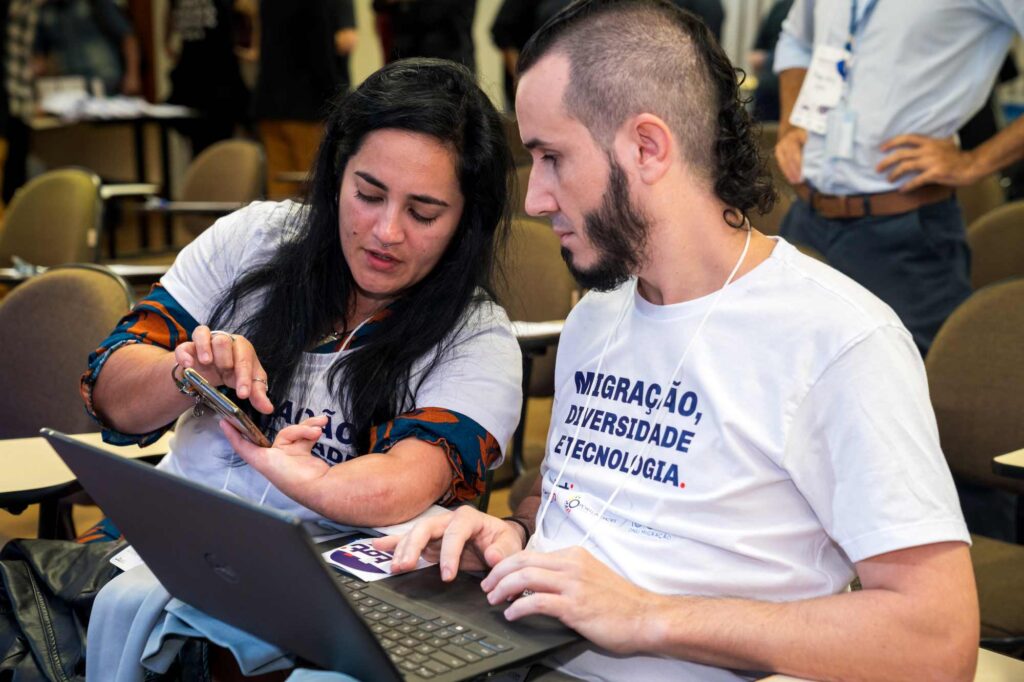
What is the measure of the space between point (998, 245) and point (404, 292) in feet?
7.05

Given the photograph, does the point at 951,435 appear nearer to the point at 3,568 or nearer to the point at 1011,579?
the point at 1011,579

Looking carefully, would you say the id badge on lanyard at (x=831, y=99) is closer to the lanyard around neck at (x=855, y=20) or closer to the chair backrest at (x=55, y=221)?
the lanyard around neck at (x=855, y=20)

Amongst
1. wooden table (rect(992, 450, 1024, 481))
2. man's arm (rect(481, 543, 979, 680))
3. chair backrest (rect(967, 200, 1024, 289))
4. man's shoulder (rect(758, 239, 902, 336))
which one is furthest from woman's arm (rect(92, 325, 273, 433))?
chair backrest (rect(967, 200, 1024, 289))

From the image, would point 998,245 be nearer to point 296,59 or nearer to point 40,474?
point 40,474

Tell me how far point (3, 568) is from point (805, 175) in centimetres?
192

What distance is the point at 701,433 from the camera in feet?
3.97

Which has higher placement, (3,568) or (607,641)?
(607,641)

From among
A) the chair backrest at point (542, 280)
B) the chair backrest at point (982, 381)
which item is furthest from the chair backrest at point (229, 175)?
the chair backrest at point (982, 381)

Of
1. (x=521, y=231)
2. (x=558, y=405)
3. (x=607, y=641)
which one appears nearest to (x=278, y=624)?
(x=607, y=641)

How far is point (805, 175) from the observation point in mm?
2686

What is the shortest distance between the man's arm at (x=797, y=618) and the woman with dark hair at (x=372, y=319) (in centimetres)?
39

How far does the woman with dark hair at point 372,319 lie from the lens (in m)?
1.57

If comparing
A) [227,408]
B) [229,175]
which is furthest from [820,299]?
[229,175]

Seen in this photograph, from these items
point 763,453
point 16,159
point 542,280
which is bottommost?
point 16,159
